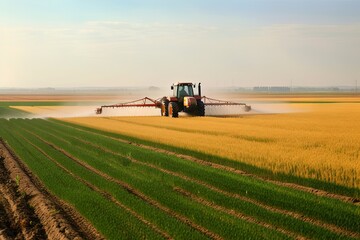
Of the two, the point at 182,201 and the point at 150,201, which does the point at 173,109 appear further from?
the point at 182,201

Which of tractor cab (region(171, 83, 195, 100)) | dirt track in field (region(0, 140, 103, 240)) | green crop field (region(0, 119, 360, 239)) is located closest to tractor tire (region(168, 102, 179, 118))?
tractor cab (region(171, 83, 195, 100))

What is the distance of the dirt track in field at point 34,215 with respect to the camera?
8.44 meters

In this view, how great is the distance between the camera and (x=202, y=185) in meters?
11.7

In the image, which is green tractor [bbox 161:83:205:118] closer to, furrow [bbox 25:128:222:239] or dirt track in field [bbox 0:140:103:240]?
furrow [bbox 25:128:222:239]

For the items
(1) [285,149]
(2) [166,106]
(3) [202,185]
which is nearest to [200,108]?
(2) [166,106]

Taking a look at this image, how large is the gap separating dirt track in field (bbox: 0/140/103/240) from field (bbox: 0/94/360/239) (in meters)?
0.07

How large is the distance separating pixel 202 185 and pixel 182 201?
1654mm

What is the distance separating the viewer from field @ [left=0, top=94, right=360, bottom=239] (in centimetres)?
829

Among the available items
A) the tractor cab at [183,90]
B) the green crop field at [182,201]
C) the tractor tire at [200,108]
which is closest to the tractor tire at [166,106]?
the tractor cab at [183,90]

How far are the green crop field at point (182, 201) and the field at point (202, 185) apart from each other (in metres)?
0.02

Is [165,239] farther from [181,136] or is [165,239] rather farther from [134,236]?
[181,136]

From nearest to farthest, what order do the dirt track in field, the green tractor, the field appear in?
the field < the dirt track in field < the green tractor

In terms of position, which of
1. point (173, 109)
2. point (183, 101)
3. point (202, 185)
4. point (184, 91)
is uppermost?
point (184, 91)

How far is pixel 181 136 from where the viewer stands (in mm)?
22672
